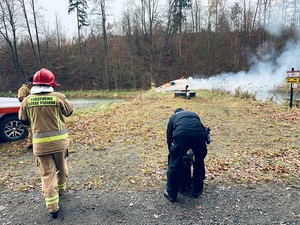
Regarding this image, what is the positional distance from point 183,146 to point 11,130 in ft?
18.8

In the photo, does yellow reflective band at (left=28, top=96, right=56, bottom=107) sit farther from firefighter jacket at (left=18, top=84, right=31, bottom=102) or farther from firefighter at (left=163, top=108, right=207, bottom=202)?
firefighter jacket at (left=18, top=84, right=31, bottom=102)

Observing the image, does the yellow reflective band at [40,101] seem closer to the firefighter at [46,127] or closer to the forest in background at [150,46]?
the firefighter at [46,127]

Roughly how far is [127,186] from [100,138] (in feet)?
11.6

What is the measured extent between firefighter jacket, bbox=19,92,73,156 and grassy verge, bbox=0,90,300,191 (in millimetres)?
1844

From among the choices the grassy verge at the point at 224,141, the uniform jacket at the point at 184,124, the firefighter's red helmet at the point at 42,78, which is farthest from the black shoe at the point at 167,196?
the firefighter's red helmet at the point at 42,78

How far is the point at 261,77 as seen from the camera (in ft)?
80.2

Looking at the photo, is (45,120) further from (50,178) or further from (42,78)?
(50,178)

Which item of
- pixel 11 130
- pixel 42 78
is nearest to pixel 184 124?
pixel 42 78

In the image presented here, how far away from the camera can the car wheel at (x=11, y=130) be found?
6.80 meters

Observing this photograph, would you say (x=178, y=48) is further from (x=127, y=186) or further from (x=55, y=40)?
(x=127, y=186)

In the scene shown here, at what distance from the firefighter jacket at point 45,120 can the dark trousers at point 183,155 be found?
1616 millimetres

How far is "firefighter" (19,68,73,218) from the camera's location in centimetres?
330

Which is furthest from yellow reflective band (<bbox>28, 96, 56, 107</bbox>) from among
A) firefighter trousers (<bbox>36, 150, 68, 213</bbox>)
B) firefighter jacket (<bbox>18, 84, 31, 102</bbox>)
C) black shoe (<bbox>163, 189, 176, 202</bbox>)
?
firefighter jacket (<bbox>18, 84, 31, 102</bbox>)

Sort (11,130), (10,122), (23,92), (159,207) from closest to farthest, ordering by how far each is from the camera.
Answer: (159,207)
(23,92)
(10,122)
(11,130)
